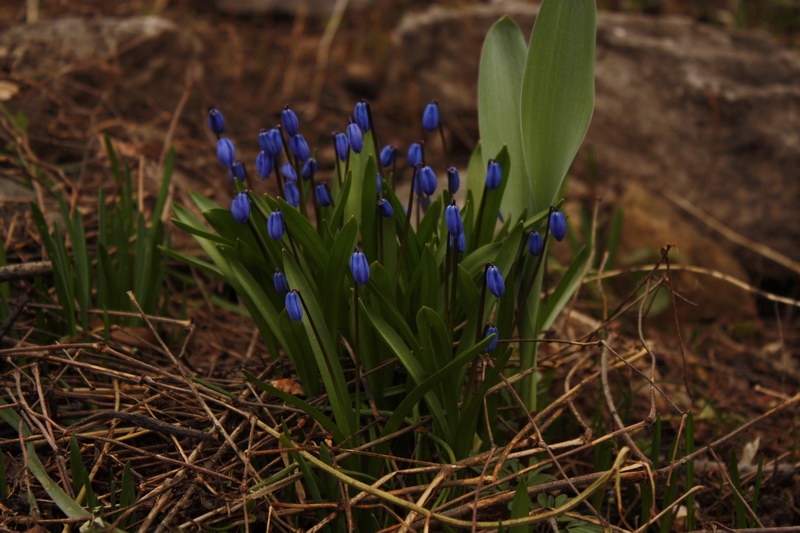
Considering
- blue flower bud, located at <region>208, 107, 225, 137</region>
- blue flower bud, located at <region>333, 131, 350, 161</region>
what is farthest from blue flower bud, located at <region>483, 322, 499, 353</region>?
blue flower bud, located at <region>208, 107, 225, 137</region>

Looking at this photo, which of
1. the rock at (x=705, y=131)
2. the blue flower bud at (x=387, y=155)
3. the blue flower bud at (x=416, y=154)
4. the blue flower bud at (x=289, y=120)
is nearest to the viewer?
the blue flower bud at (x=289, y=120)

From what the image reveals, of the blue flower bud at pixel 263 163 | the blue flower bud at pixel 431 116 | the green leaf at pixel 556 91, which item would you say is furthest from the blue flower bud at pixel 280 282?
the green leaf at pixel 556 91

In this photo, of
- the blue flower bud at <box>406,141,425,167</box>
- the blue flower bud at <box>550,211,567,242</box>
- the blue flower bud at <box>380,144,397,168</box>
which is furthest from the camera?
the blue flower bud at <box>380,144,397,168</box>

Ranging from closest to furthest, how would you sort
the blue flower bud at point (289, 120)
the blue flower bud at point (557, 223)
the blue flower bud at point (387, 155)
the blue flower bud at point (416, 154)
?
the blue flower bud at point (557, 223) < the blue flower bud at point (289, 120) < the blue flower bud at point (416, 154) < the blue flower bud at point (387, 155)

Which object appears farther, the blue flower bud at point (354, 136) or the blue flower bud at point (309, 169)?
the blue flower bud at point (309, 169)

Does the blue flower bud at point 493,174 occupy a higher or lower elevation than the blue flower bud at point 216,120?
lower

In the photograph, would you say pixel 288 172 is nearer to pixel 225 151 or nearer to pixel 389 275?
pixel 225 151

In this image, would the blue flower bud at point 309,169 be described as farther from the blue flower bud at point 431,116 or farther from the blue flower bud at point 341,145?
the blue flower bud at point 431,116

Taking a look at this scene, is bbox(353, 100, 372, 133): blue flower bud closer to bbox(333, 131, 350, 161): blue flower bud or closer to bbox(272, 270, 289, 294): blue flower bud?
bbox(333, 131, 350, 161): blue flower bud
